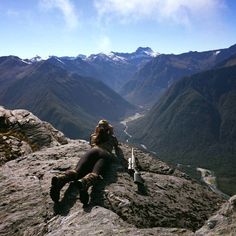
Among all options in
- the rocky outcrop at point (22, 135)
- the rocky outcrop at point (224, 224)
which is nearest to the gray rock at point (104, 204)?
the rocky outcrop at point (224, 224)

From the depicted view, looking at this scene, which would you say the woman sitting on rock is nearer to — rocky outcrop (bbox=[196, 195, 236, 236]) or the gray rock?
the gray rock

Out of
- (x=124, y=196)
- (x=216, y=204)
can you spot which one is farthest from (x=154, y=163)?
(x=124, y=196)

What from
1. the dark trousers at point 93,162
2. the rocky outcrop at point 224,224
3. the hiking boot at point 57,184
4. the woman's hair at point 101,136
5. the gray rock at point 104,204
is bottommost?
the rocky outcrop at point 224,224

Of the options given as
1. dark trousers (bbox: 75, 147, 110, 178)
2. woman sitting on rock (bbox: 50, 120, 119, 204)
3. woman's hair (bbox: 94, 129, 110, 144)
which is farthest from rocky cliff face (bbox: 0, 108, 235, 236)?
woman's hair (bbox: 94, 129, 110, 144)

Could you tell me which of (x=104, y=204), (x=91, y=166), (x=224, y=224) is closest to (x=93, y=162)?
(x=91, y=166)

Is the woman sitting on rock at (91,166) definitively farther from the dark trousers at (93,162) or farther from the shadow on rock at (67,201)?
the shadow on rock at (67,201)

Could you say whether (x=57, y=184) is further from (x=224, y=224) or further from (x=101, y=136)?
(x=224, y=224)
